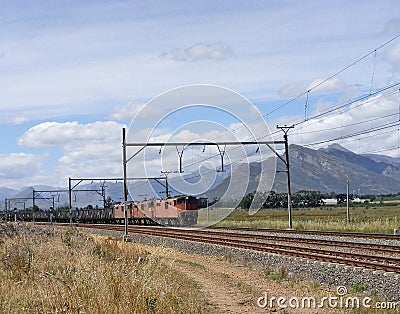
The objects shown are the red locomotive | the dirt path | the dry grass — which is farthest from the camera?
the red locomotive

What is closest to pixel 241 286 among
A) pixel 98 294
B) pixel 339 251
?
pixel 98 294

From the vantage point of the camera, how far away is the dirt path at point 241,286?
12.3m

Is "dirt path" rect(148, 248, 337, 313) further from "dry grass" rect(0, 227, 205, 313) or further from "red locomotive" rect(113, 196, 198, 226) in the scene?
"red locomotive" rect(113, 196, 198, 226)

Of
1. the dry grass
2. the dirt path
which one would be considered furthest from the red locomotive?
the dry grass

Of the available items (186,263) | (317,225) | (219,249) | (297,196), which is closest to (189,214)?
(317,225)

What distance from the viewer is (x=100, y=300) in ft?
29.8

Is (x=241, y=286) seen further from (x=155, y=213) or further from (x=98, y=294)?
(x=155, y=213)

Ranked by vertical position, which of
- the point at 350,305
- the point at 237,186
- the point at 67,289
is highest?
the point at 237,186

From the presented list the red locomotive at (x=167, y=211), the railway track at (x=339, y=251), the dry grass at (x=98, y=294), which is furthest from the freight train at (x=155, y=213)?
the dry grass at (x=98, y=294)

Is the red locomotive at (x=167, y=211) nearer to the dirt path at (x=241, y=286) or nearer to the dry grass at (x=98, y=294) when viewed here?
the dirt path at (x=241, y=286)

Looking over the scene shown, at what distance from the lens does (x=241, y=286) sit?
15.3 meters

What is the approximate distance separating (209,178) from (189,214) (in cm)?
2014

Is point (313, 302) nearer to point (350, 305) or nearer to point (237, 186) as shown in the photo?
point (350, 305)

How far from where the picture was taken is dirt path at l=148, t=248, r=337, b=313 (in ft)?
40.5
